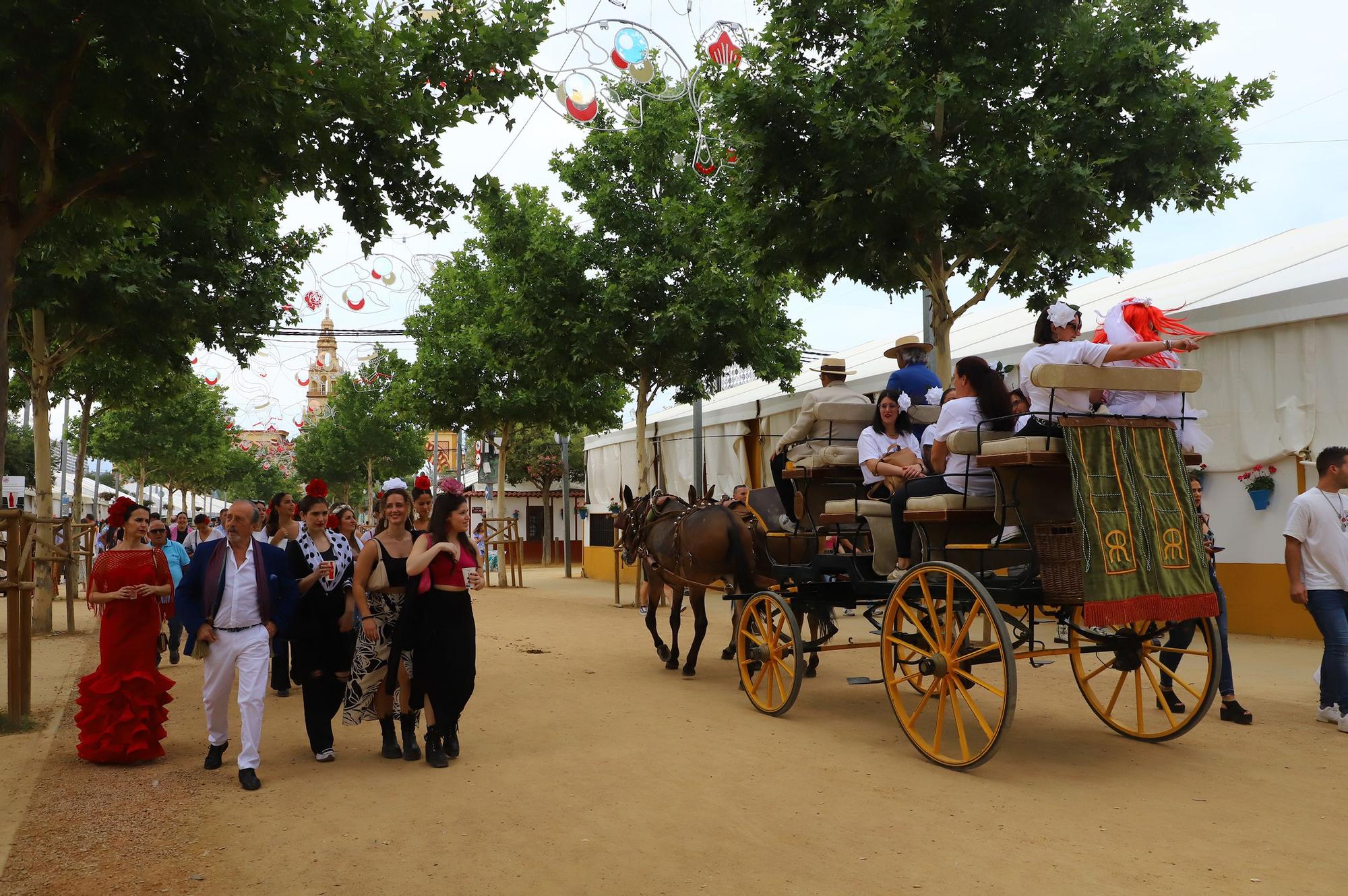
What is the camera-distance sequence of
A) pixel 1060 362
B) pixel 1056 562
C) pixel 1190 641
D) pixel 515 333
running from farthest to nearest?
pixel 515 333 → pixel 1190 641 → pixel 1060 362 → pixel 1056 562

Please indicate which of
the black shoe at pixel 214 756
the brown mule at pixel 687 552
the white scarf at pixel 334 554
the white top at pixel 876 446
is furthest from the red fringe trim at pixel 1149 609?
the black shoe at pixel 214 756

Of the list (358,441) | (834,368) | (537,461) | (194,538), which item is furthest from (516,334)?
(358,441)

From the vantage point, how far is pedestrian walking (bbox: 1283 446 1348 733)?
705cm

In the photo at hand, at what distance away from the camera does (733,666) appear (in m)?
11.2

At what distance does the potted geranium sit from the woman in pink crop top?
30.9 feet

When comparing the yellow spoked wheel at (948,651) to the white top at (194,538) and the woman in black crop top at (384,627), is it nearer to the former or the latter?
the woman in black crop top at (384,627)

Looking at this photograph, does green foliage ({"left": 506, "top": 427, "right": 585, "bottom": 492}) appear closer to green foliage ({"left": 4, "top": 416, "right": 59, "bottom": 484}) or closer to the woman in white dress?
green foliage ({"left": 4, "top": 416, "right": 59, "bottom": 484})

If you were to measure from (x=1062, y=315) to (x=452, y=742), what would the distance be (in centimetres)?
480

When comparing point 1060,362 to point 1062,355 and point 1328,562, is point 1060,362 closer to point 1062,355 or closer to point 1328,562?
point 1062,355

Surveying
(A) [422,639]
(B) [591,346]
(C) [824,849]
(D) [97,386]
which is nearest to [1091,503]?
(C) [824,849]

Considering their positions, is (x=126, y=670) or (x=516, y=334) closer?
(x=126, y=670)

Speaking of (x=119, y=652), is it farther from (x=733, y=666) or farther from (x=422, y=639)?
(x=733, y=666)

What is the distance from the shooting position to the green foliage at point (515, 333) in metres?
17.5

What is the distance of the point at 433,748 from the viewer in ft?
21.8
